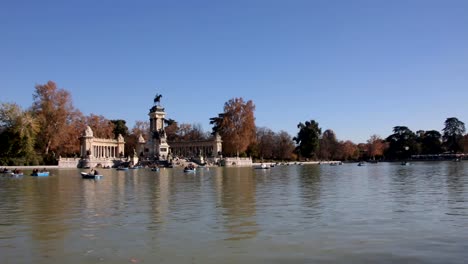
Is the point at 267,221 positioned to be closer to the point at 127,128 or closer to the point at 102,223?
the point at 102,223

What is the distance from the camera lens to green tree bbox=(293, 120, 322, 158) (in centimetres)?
13850

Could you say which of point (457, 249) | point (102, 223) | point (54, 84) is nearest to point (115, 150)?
point (54, 84)

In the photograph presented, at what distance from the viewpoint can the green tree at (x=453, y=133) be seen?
148 metres

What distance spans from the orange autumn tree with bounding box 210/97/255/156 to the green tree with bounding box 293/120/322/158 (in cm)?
3464

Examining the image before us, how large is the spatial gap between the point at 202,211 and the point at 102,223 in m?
4.47

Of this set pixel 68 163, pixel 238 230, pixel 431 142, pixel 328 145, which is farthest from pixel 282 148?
pixel 238 230

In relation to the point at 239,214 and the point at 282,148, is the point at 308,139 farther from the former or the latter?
the point at 239,214

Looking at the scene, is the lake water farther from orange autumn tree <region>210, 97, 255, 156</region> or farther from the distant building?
orange autumn tree <region>210, 97, 255, 156</region>

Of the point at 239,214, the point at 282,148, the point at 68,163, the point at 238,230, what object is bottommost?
the point at 238,230

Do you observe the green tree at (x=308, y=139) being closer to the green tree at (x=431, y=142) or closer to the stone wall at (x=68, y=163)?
the green tree at (x=431, y=142)

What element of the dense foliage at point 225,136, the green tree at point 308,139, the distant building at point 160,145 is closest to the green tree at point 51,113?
the dense foliage at point 225,136

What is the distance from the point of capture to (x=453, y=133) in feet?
490

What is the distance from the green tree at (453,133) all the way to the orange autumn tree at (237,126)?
74659 millimetres

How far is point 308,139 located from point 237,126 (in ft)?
124
